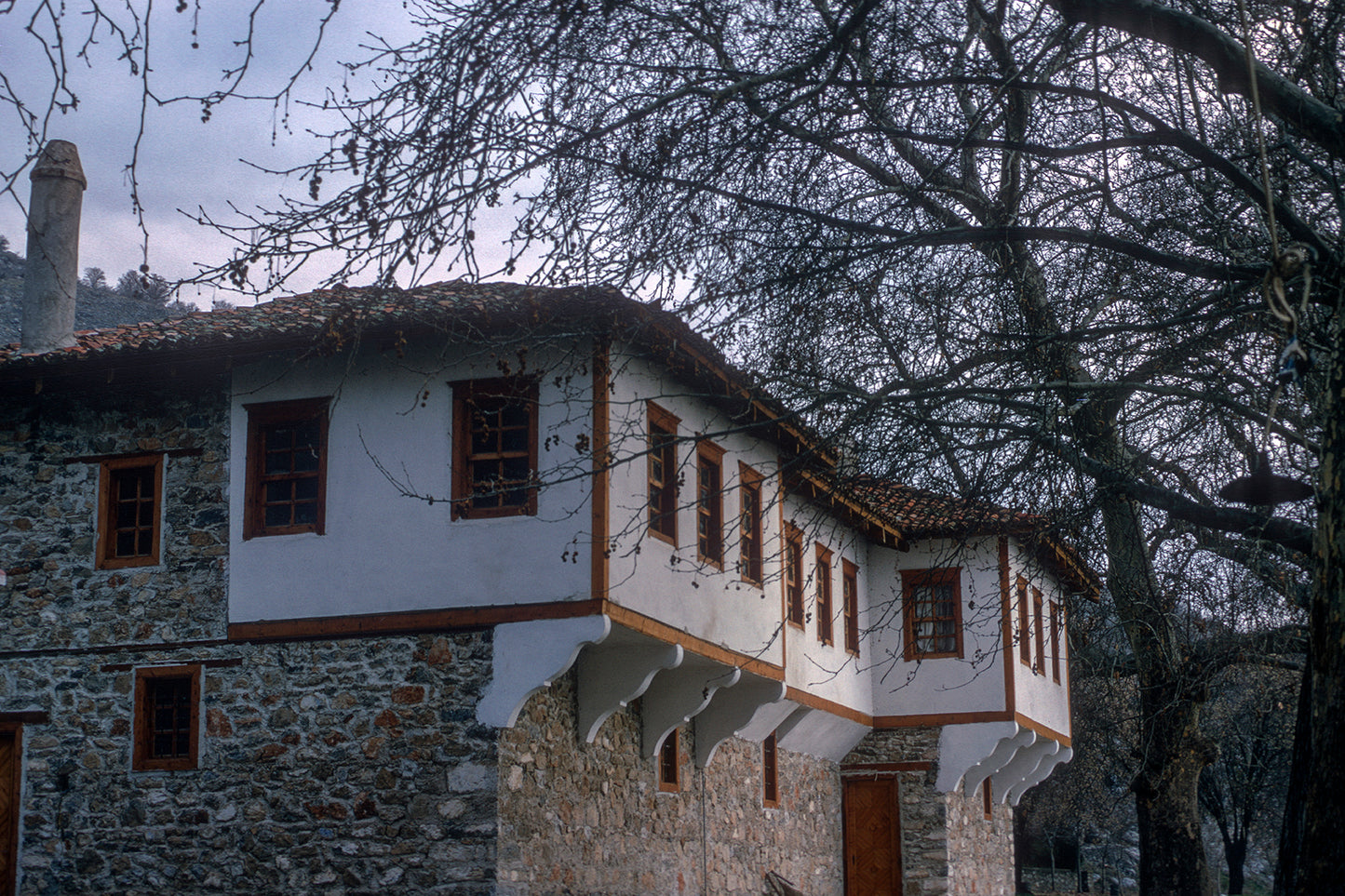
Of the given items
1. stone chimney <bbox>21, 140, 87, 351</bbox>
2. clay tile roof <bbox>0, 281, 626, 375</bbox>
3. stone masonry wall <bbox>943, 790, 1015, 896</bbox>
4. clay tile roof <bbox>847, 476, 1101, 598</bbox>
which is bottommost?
stone masonry wall <bbox>943, 790, 1015, 896</bbox>

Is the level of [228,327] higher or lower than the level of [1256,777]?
higher

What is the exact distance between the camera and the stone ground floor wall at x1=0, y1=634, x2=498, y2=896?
12.1 meters

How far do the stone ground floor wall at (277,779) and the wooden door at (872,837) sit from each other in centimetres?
1058

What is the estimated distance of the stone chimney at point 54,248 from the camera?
1498 centimetres

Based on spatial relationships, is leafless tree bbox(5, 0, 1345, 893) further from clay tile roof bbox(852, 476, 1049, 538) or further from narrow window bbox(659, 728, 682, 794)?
narrow window bbox(659, 728, 682, 794)

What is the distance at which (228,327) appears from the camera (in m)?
12.8

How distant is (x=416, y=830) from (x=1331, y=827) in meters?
8.35

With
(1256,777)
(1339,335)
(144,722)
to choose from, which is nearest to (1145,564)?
(1339,335)

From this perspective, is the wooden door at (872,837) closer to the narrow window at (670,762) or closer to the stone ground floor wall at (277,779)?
the narrow window at (670,762)

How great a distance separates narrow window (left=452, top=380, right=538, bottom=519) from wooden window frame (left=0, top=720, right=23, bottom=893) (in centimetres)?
461

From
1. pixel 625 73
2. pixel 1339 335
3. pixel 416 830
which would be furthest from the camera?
pixel 416 830

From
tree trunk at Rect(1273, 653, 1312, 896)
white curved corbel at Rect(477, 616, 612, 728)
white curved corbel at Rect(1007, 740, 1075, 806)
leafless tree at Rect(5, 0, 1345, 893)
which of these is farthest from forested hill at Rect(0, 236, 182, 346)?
tree trunk at Rect(1273, 653, 1312, 896)

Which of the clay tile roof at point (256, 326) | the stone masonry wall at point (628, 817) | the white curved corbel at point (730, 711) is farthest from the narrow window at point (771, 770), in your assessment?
the clay tile roof at point (256, 326)

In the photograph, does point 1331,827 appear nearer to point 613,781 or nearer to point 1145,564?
point 1145,564
